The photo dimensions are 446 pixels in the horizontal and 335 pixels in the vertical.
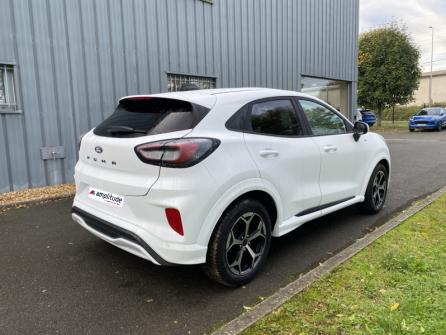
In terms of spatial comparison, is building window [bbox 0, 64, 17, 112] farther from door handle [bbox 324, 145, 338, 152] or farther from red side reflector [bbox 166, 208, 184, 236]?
door handle [bbox 324, 145, 338, 152]

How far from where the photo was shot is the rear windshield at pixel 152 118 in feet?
9.56

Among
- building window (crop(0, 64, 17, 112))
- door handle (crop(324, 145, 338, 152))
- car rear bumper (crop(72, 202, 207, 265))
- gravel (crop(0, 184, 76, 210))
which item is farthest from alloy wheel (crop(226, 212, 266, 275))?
building window (crop(0, 64, 17, 112))

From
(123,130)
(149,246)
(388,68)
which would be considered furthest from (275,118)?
(388,68)

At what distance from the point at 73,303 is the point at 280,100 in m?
2.63

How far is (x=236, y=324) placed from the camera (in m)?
2.55

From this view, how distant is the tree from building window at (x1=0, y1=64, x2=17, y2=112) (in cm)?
2322

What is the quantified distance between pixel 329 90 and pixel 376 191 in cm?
995

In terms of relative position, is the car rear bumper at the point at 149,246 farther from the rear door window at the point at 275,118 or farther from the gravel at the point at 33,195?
the gravel at the point at 33,195

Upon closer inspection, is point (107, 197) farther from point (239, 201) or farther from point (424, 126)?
point (424, 126)

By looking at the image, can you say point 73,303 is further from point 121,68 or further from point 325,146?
point 121,68

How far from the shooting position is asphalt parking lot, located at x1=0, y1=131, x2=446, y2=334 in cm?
268

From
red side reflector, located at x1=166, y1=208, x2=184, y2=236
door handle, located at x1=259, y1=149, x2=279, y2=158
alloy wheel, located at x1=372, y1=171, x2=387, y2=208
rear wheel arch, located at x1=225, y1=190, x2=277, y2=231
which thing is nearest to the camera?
red side reflector, located at x1=166, y1=208, x2=184, y2=236

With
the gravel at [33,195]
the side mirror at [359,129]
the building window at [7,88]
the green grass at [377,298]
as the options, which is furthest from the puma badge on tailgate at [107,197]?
the building window at [7,88]

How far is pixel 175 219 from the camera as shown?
8.82 ft
